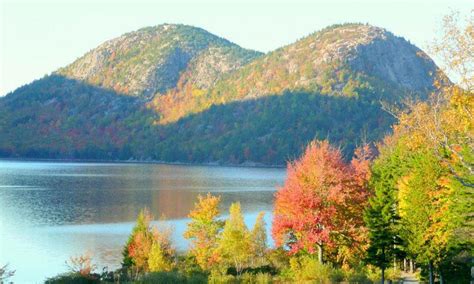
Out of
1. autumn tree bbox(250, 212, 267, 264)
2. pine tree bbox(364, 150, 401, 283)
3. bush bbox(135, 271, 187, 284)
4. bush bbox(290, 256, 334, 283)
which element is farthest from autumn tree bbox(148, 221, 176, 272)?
pine tree bbox(364, 150, 401, 283)

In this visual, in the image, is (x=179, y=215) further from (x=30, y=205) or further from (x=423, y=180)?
(x=423, y=180)

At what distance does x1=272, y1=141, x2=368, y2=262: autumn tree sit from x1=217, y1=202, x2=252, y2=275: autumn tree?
3260mm

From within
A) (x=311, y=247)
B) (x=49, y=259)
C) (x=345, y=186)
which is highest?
(x=345, y=186)

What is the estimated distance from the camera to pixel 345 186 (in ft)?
134

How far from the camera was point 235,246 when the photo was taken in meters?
43.8

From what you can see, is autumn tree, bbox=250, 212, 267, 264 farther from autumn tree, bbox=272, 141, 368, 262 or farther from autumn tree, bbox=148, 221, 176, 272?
autumn tree, bbox=148, 221, 176, 272

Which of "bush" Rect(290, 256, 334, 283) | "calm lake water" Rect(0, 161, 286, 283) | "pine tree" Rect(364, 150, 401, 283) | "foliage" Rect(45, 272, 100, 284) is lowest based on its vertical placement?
"calm lake water" Rect(0, 161, 286, 283)

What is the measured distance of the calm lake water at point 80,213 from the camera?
207ft

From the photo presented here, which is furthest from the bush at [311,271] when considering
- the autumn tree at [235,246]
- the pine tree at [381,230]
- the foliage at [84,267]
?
the foliage at [84,267]

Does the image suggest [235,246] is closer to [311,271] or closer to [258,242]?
[258,242]

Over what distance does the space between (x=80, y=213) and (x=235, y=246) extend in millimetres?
57753

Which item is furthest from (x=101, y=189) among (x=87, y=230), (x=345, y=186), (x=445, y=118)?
(x=445, y=118)

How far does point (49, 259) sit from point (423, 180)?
37575 mm

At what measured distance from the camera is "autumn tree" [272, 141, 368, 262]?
3956 cm
